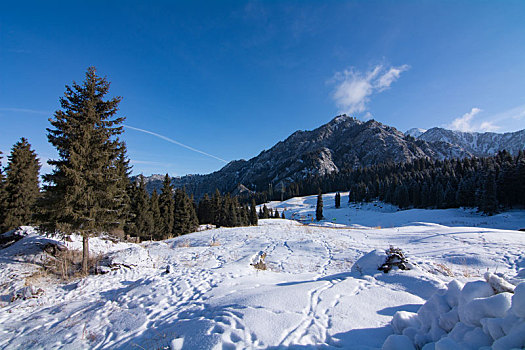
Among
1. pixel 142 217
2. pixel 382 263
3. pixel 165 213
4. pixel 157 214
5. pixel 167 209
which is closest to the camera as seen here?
pixel 382 263

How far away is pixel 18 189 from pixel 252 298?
104 feet

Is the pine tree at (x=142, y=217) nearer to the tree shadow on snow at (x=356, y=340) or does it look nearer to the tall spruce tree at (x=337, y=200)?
the tree shadow on snow at (x=356, y=340)

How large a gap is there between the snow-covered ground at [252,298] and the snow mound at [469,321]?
23 millimetres

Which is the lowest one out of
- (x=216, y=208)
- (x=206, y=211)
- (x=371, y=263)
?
(x=206, y=211)

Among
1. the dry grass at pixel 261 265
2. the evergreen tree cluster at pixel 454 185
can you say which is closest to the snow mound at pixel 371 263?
the dry grass at pixel 261 265

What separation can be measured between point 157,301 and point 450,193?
263 feet

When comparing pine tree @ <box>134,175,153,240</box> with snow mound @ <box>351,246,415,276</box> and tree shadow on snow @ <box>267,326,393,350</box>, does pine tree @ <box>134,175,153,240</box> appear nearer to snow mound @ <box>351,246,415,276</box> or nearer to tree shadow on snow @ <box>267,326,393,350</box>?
snow mound @ <box>351,246,415,276</box>

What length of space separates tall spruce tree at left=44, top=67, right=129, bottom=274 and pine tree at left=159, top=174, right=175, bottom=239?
20413 mm

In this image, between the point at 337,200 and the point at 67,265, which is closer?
the point at 67,265

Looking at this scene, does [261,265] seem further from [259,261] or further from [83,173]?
[83,173]

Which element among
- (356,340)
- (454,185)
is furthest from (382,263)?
(454,185)

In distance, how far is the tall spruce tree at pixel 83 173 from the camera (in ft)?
34.3

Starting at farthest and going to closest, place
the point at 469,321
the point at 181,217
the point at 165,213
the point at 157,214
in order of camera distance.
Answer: the point at 181,217, the point at 165,213, the point at 157,214, the point at 469,321

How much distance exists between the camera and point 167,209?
107 ft
